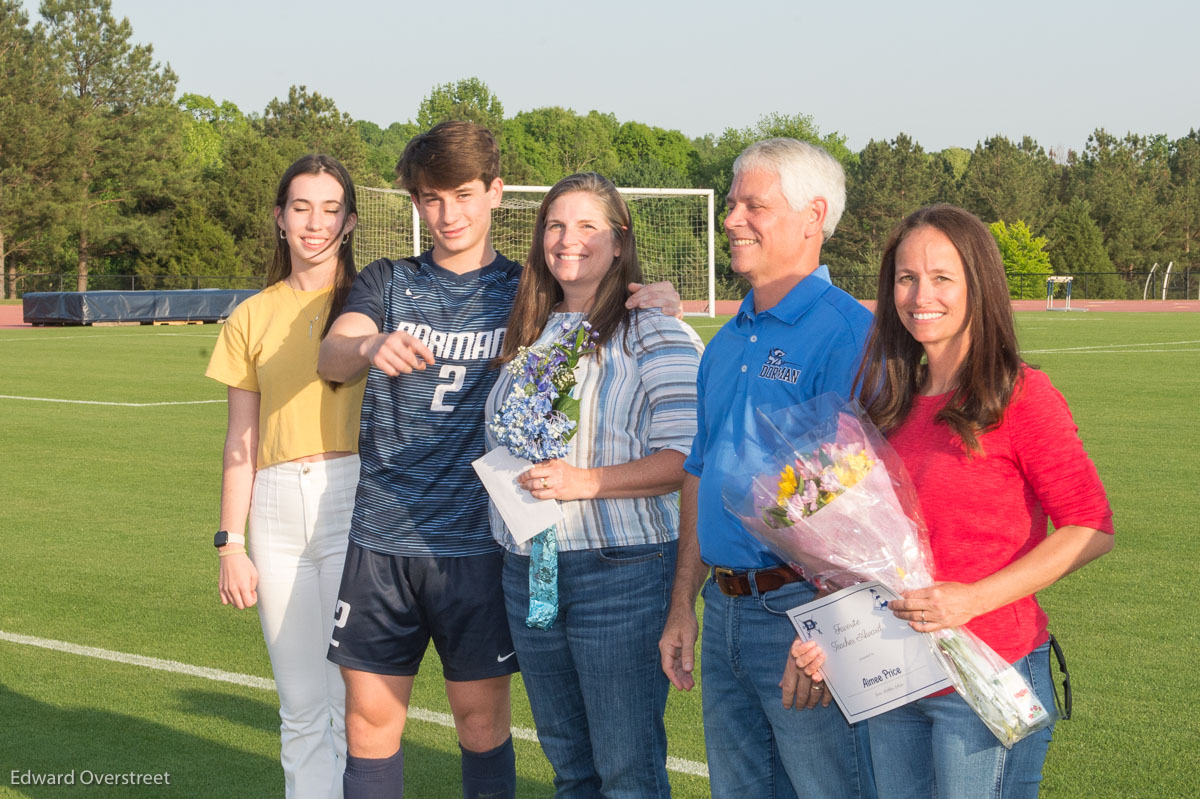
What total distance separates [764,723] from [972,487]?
834 mm

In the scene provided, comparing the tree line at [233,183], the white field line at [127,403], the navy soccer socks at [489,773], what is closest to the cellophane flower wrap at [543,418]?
the navy soccer socks at [489,773]

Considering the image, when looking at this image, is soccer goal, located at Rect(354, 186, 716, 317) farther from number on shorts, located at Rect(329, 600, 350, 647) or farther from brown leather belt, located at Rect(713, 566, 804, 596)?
brown leather belt, located at Rect(713, 566, 804, 596)

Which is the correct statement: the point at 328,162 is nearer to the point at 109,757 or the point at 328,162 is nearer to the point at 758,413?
the point at 758,413

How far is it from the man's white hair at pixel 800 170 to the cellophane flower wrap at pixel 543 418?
592mm

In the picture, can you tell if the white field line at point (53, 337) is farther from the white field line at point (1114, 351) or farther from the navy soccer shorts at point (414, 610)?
the navy soccer shorts at point (414, 610)

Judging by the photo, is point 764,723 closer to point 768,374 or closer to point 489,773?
point 768,374

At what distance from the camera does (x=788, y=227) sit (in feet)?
9.23

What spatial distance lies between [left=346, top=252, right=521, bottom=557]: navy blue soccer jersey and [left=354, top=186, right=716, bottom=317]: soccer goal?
63.6ft

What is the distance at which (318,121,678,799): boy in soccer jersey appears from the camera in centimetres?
327

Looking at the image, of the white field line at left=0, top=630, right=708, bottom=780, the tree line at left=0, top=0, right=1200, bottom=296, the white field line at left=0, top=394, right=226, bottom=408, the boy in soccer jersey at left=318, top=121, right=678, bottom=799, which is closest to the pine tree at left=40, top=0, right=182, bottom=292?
the tree line at left=0, top=0, right=1200, bottom=296

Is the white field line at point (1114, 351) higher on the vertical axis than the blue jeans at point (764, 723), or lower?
lower


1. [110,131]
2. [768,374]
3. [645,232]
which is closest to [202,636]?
[768,374]

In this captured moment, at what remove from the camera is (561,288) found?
3.28m

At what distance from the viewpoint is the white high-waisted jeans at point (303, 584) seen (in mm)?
3516
